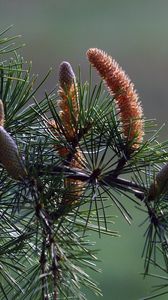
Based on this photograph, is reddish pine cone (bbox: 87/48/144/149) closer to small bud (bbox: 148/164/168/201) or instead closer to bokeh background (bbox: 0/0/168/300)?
small bud (bbox: 148/164/168/201)

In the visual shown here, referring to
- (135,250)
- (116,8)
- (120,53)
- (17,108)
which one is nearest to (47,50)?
(120,53)

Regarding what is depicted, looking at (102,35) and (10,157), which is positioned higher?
(102,35)

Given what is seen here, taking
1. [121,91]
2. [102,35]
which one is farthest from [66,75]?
[102,35]

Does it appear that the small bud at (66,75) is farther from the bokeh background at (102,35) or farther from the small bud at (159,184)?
the bokeh background at (102,35)

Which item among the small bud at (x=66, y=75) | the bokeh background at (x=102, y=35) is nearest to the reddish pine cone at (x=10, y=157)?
the small bud at (x=66, y=75)

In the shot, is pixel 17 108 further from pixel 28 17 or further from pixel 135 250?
pixel 28 17

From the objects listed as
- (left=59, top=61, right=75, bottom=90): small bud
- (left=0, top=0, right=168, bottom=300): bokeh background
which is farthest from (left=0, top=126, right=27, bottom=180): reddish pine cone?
(left=0, top=0, right=168, bottom=300): bokeh background

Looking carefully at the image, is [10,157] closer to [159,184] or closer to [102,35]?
[159,184]
